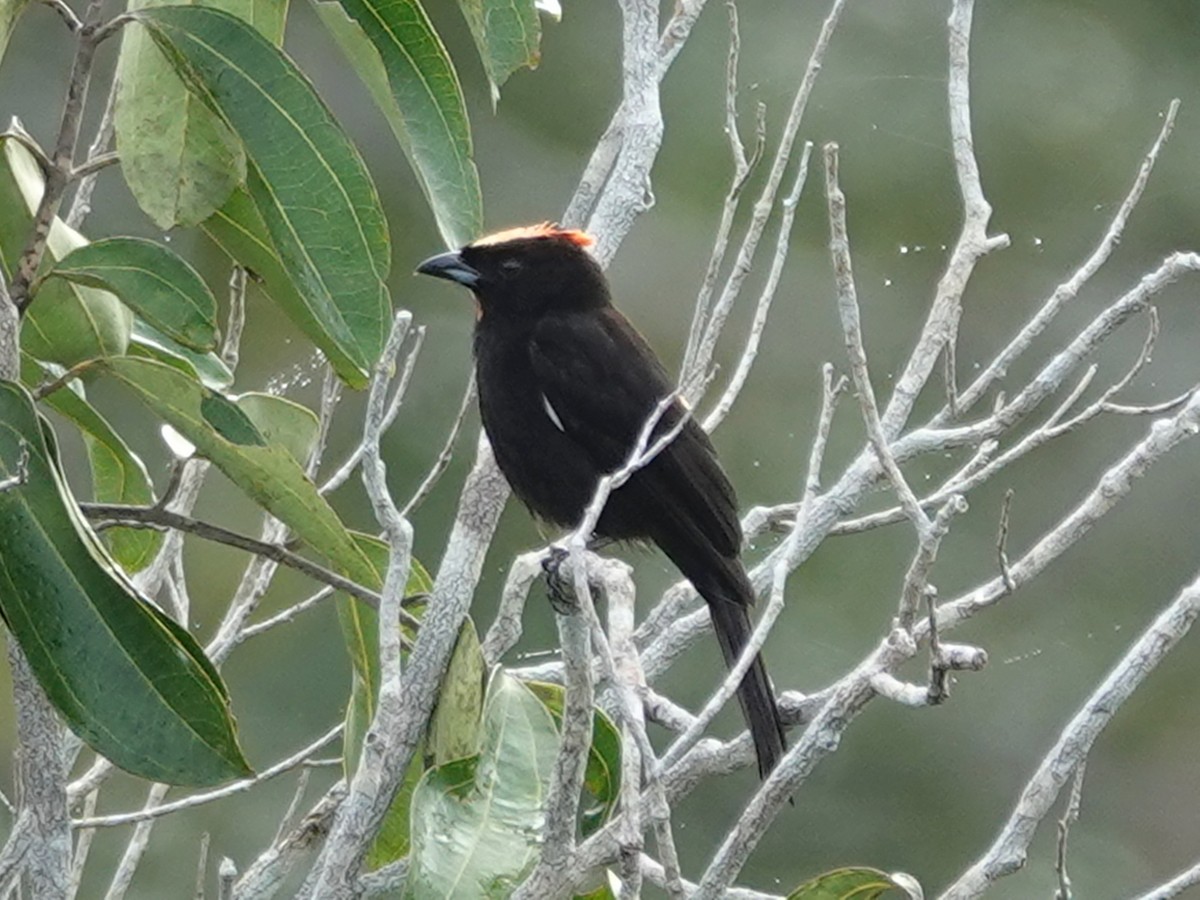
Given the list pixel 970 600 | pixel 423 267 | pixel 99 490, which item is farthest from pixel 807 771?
pixel 423 267

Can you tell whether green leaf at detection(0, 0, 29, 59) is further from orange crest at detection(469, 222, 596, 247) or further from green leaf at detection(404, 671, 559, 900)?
orange crest at detection(469, 222, 596, 247)

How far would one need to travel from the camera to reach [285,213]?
7.72ft

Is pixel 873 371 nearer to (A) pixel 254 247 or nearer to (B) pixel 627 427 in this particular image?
(B) pixel 627 427

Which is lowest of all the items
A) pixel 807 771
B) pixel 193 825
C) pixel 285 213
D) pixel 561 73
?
pixel 193 825

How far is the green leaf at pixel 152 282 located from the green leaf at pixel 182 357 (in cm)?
19

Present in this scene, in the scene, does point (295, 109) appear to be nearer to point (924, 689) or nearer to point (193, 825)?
point (924, 689)

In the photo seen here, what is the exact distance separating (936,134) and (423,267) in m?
6.03

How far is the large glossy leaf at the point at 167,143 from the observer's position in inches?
94.2

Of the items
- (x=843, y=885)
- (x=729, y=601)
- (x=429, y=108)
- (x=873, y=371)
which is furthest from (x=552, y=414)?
(x=873, y=371)

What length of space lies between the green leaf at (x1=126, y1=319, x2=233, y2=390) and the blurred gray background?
12.6 ft

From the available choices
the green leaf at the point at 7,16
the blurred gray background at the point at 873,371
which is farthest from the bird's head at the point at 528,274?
the blurred gray background at the point at 873,371

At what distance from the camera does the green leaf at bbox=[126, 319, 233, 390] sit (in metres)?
2.63

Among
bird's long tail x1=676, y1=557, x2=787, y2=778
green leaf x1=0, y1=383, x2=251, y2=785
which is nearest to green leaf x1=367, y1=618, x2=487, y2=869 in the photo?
green leaf x1=0, y1=383, x2=251, y2=785

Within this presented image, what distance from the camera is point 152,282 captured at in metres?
2.37
